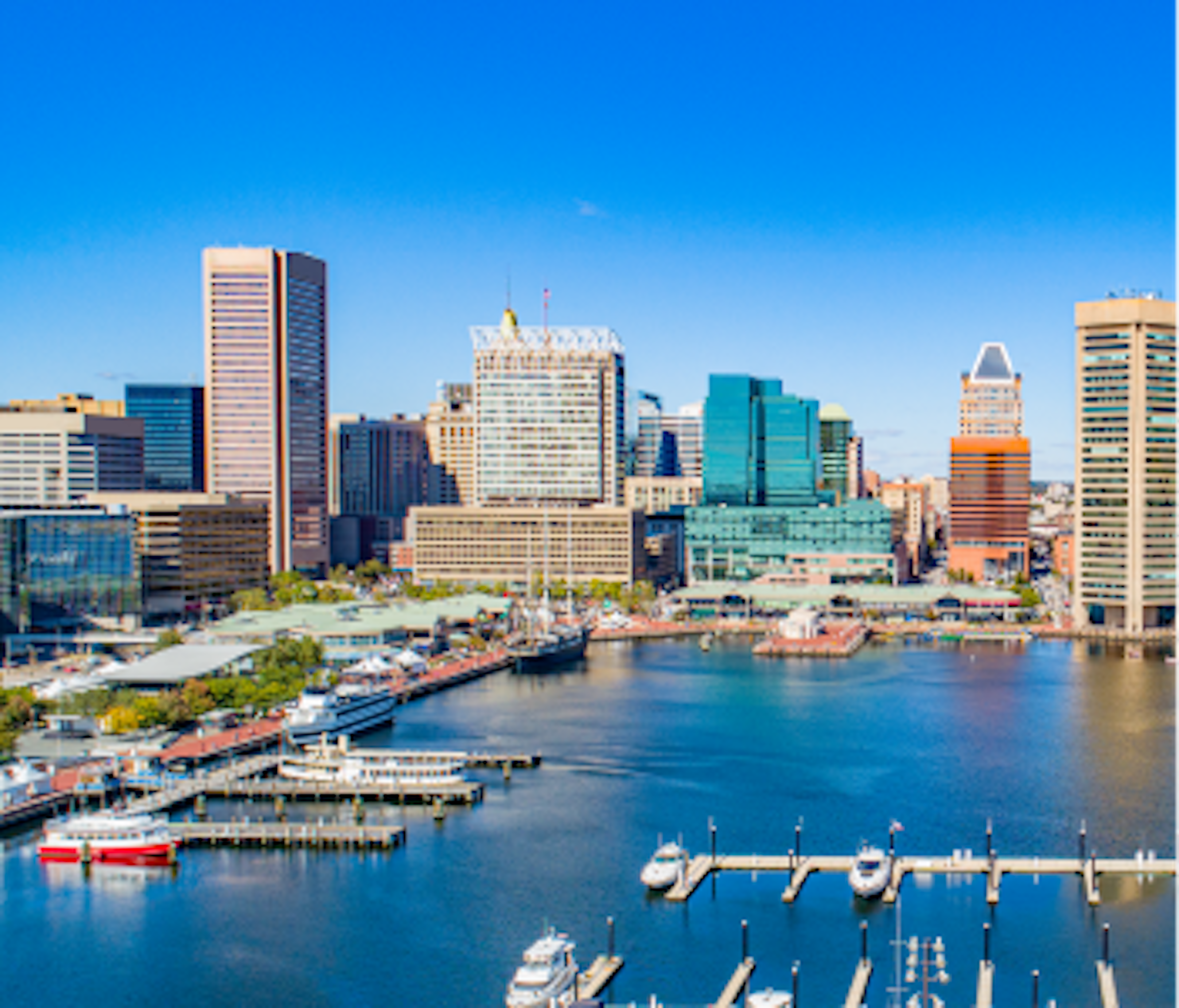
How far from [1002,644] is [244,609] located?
144ft

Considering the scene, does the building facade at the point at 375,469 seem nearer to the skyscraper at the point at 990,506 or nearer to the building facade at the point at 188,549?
the skyscraper at the point at 990,506

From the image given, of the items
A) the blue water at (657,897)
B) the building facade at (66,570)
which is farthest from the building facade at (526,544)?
the blue water at (657,897)

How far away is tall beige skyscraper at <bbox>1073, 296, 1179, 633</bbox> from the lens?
80688 millimetres

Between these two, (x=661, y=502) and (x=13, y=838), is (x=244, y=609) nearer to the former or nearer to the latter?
(x=13, y=838)

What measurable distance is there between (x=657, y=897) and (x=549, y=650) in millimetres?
39180

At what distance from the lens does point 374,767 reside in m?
40.5

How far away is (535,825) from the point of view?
35250mm

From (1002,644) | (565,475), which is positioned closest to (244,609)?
(565,475)

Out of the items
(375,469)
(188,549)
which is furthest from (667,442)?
(188,549)

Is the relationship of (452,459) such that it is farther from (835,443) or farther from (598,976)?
(598,976)

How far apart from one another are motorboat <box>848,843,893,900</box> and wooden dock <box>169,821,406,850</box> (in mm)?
11431

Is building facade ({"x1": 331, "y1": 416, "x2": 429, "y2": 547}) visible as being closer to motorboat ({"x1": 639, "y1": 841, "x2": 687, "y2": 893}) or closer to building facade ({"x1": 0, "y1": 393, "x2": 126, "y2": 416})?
building facade ({"x1": 0, "y1": 393, "x2": 126, "y2": 416})

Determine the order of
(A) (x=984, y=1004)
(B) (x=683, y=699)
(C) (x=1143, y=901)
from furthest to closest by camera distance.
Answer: (B) (x=683, y=699), (C) (x=1143, y=901), (A) (x=984, y=1004)

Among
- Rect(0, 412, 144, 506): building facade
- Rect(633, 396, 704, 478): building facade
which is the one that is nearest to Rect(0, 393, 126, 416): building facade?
Rect(0, 412, 144, 506): building facade
